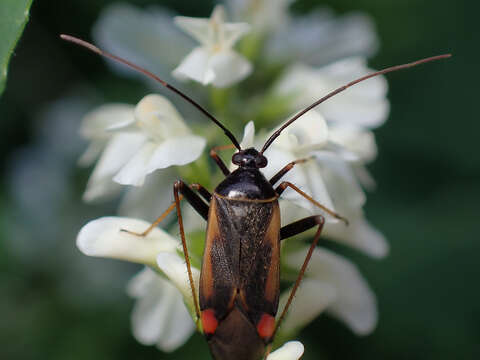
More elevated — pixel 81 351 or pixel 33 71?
pixel 33 71

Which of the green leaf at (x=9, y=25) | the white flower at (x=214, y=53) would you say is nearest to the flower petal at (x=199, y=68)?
the white flower at (x=214, y=53)

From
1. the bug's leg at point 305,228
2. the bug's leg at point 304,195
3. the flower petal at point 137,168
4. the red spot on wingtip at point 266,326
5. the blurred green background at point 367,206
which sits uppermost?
the flower petal at point 137,168

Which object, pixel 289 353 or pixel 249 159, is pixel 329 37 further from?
pixel 289 353

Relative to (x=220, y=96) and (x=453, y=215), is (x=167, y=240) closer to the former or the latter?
(x=220, y=96)

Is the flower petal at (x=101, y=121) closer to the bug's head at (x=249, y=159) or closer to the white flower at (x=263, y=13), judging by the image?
the bug's head at (x=249, y=159)

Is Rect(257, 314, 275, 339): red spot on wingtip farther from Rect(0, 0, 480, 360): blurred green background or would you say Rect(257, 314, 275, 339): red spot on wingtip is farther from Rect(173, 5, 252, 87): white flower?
Rect(0, 0, 480, 360): blurred green background

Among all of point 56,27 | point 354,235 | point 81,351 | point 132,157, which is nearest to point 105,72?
point 56,27

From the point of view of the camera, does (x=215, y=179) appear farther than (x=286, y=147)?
Yes

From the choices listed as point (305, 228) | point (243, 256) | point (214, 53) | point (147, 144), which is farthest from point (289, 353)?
point (214, 53)
